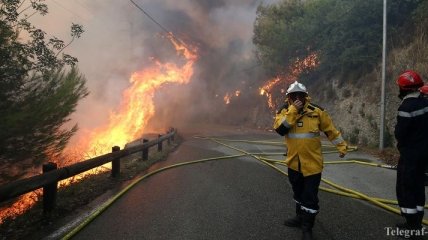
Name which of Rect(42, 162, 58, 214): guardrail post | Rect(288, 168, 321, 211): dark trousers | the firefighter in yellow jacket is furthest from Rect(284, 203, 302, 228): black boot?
Rect(42, 162, 58, 214): guardrail post

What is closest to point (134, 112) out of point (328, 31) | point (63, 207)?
point (328, 31)

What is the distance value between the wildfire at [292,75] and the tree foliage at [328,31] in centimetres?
47

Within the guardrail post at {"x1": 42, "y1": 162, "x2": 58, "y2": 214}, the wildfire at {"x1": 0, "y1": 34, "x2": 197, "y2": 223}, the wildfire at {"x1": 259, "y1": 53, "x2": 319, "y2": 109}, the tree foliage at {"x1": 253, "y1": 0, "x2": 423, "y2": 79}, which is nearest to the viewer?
the guardrail post at {"x1": 42, "y1": 162, "x2": 58, "y2": 214}

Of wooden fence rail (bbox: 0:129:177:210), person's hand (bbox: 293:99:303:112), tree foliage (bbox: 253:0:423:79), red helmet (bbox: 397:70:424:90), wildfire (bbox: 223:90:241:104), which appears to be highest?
tree foliage (bbox: 253:0:423:79)

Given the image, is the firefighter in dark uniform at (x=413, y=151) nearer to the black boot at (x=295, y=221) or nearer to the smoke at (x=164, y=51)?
the black boot at (x=295, y=221)

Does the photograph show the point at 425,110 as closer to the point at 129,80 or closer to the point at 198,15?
the point at 129,80

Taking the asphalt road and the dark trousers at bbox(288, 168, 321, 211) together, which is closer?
the dark trousers at bbox(288, 168, 321, 211)

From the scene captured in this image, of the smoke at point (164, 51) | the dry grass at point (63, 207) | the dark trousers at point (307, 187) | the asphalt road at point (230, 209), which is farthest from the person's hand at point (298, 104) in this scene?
the smoke at point (164, 51)

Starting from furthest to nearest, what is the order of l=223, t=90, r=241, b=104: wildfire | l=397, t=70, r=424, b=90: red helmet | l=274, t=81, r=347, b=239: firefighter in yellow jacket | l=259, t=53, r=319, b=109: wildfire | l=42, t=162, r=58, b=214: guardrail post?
1. l=223, t=90, r=241, b=104: wildfire
2. l=259, t=53, r=319, b=109: wildfire
3. l=42, t=162, r=58, b=214: guardrail post
4. l=397, t=70, r=424, b=90: red helmet
5. l=274, t=81, r=347, b=239: firefighter in yellow jacket

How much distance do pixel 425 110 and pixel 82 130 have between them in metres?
22.9

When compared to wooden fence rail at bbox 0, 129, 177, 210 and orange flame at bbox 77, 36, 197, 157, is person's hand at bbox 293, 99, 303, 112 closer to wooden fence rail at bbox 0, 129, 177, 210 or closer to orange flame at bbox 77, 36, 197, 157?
wooden fence rail at bbox 0, 129, 177, 210

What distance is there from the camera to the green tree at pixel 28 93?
32.6ft

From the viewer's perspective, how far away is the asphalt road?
4746mm

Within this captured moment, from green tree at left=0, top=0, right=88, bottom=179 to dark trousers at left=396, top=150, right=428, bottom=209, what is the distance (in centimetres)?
947
